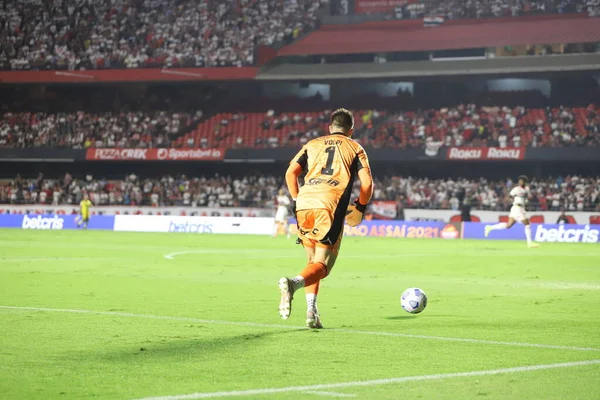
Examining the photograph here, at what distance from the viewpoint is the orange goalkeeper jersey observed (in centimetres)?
1105

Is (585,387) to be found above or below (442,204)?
above

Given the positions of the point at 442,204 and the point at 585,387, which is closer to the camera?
the point at 585,387

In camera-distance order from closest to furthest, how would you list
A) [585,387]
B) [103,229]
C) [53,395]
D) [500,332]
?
1. [53,395]
2. [585,387]
3. [500,332]
4. [103,229]

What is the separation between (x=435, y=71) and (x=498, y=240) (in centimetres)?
1915

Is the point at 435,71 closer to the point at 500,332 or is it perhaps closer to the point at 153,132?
the point at 153,132

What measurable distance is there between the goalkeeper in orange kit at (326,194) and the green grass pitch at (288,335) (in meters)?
0.85

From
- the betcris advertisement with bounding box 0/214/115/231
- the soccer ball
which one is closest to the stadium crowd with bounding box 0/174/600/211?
the betcris advertisement with bounding box 0/214/115/231

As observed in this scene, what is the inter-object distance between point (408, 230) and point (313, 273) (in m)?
37.4

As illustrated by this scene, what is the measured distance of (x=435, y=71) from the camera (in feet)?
198

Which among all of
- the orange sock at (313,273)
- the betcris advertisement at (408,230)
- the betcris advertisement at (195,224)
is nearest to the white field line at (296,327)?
the orange sock at (313,273)

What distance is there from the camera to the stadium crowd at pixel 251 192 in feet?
177

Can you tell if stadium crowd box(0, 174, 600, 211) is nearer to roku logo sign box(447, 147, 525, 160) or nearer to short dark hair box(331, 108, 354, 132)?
roku logo sign box(447, 147, 525, 160)

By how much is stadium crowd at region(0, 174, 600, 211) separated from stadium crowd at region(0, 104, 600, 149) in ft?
7.77

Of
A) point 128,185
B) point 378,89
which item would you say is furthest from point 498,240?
point 128,185
